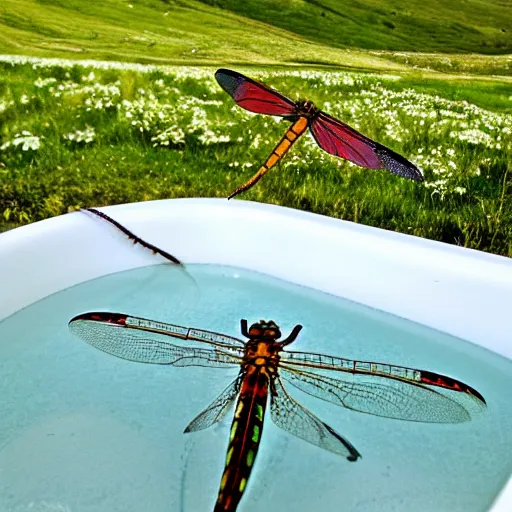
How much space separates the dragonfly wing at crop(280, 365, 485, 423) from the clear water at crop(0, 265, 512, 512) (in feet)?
0.46

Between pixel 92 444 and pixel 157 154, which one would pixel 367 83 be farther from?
pixel 92 444

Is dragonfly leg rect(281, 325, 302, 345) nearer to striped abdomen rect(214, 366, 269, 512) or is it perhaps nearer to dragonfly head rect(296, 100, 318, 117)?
striped abdomen rect(214, 366, 269, 512)

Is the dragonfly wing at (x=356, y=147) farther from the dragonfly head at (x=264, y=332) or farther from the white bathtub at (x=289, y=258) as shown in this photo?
the dragonfly head at (x=264, y=332)

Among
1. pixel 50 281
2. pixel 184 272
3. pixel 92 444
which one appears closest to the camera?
pixel 92 444

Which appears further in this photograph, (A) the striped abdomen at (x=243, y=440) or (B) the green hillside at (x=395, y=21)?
(B) the green hillside at (x=395, y=21)

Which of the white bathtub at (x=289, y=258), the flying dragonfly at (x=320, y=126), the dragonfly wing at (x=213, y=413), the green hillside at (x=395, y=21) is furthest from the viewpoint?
the green hillside at (x=395, y=21)

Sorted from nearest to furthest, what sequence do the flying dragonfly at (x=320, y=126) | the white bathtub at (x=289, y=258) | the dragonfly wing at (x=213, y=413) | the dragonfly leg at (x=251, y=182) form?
the dragonfly wing at (x=213, y=413)
the white bathtub at (x=289, y=258)
the flying dragonfly at (x=320, y=126)
the dragonfly leg at (x=251, y=182)

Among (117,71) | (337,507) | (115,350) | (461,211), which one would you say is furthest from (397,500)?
(117,71)

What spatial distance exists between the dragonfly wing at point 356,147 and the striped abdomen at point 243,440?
695 millimetres

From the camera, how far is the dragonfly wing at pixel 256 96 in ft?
4.75

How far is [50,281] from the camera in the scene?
4.65 ft

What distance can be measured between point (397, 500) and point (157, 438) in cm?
36

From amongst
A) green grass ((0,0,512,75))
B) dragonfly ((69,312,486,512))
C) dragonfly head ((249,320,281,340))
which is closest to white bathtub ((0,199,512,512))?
dragonfly ((69,312,486,512))

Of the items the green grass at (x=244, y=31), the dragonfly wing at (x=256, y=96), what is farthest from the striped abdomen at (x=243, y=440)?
the green grass at (x=244, y=31)
